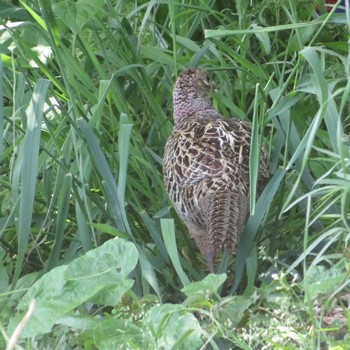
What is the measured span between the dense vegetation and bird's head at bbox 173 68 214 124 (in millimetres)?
59

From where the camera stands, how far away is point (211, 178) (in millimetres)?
3510

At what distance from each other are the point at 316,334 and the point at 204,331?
25 cm

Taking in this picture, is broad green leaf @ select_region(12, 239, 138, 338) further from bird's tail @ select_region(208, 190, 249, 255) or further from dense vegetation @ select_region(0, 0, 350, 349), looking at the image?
bird's tail @ select_region(208, 190, 249, 255)

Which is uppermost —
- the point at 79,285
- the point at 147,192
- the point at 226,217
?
the point at 79,285

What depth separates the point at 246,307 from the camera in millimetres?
2990

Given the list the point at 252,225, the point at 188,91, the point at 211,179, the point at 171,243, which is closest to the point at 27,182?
the point at 171,243

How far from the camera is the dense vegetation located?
272 centimetres

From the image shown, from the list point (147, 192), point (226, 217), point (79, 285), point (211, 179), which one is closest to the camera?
point (79, 285)

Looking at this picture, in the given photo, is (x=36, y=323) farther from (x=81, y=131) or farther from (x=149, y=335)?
(x=81, y=131)

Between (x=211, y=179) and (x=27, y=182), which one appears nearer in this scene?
Result: (x=27, y=182)

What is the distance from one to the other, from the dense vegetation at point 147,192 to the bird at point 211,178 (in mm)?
79

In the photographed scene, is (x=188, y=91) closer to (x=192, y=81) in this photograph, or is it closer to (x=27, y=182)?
(x=192, y=81)

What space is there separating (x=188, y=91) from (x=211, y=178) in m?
0.72

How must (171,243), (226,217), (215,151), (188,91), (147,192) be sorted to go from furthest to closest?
(188,91), (147,192), (215,151), (226,217), (171,243)
